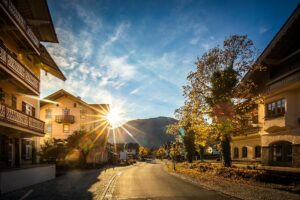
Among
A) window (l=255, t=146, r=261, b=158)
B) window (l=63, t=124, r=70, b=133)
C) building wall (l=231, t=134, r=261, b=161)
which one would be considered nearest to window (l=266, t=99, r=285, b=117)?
building wall (l=231, t=134, r=261, b=161)

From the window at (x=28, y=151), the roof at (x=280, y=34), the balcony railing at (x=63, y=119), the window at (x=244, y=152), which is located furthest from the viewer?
the balcony railing at (x=63, y=119)

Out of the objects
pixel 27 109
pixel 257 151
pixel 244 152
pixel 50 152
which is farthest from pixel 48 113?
pixel 257 151

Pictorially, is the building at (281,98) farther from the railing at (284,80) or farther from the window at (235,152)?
the window at (235,152)

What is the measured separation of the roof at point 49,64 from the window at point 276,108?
20.7 meters

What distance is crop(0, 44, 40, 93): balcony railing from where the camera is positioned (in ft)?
64.1

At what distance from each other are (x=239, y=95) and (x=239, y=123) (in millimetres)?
2379

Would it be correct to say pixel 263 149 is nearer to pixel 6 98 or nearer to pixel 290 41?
pixel 290 41

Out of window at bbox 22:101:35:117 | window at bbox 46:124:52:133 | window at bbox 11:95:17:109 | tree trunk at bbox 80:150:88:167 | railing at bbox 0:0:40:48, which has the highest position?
railing at bbox 0:0:40:48

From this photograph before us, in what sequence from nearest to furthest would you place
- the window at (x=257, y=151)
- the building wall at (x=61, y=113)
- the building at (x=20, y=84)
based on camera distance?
1. the building at (x=20, y=84)
2. the window at (x=257, y=151)
3. the building wall at (x=61, y=113)

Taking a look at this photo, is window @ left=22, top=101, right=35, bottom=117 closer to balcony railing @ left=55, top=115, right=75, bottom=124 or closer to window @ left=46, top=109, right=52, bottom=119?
balcony railing @ left=55, top=115, right=75, bottom=124

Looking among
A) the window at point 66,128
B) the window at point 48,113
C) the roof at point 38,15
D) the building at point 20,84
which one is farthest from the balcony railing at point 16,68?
the window at point 48,113

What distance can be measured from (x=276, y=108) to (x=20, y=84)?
20.8 metres

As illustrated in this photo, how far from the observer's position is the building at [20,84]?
2005 cm

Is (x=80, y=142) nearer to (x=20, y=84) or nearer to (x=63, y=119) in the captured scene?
(x=63, y=119)
